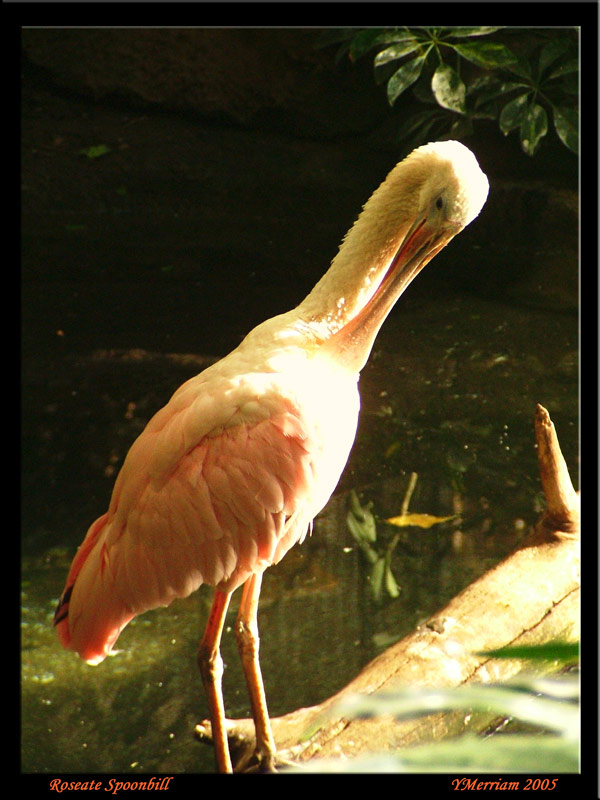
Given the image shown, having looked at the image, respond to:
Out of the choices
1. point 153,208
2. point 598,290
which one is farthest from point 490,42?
point 153,208

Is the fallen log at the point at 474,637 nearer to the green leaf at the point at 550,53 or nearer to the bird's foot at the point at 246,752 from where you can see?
the bird's foot at the point at 246,752

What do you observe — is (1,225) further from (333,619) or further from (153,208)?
(153,208)

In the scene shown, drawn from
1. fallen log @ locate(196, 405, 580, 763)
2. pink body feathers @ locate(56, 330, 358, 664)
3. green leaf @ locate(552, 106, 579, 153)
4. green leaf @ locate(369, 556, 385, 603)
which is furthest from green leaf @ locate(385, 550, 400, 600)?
green leaf @ locate(552, 106, 579, 153)

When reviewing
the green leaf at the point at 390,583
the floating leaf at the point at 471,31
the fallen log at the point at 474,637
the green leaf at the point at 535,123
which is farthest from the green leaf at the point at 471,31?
the green leaf at the point at 390,583

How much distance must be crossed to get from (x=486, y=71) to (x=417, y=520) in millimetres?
1706

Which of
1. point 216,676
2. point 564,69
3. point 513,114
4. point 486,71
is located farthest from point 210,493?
point 486,71

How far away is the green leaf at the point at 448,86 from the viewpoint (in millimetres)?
2824

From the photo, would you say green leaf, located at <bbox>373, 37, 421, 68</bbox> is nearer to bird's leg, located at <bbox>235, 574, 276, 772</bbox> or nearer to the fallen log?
the fallen log

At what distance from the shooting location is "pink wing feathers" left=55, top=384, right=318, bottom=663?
1626 millimetres

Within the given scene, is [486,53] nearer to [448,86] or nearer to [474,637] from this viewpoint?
[448,86]

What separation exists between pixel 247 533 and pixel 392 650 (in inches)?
18.7

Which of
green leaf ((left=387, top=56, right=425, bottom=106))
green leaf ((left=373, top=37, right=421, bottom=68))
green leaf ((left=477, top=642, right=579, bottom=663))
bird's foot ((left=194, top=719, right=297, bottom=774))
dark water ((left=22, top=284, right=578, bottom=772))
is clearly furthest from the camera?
green leaf ((left=387, top=56, right=425, bottom=106))

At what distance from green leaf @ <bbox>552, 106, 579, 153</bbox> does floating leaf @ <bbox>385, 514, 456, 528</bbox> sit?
4.29ft

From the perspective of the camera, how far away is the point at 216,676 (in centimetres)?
181
